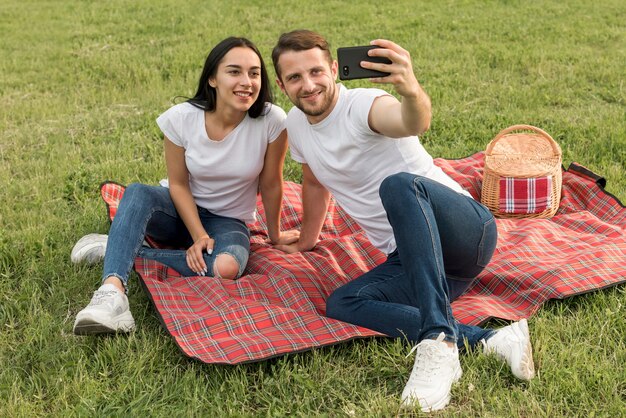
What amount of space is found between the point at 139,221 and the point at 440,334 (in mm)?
1848

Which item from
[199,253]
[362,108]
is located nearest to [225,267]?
[199,253]

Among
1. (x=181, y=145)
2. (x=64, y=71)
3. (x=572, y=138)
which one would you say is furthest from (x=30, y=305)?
(x=64, y=71)

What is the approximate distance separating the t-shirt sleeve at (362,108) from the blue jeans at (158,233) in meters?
1.09

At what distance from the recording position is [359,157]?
3.68 m

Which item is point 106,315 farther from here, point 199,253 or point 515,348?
point 515,348

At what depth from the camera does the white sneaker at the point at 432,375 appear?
2918mm

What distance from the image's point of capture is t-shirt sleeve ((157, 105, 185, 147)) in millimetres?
4199

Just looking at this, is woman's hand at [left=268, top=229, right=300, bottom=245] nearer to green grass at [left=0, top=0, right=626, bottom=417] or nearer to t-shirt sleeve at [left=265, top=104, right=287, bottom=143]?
t-shirt sleeve at [left=265, top=104, right=287, bottom=143]

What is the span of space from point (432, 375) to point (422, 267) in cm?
46

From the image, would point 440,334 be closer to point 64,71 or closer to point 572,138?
point 572,138

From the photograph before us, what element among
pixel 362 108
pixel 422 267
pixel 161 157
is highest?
pixel 362 108

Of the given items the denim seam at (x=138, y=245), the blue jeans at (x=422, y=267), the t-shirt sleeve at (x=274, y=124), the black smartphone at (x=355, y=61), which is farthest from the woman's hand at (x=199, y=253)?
the black smartphone at (x=355, y=61)

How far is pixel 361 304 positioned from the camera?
3531mm

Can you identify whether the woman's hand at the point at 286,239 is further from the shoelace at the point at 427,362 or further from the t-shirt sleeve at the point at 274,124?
the shoelace at the point at 427,362
